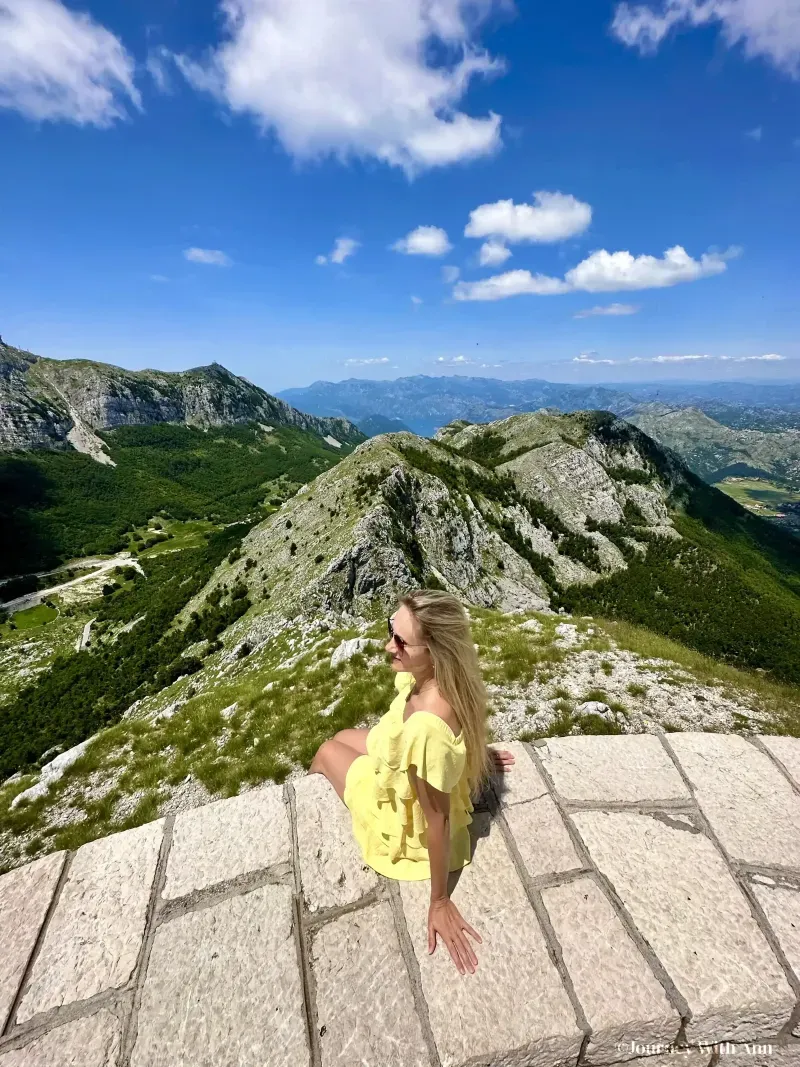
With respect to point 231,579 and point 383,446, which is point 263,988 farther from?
point 383,446

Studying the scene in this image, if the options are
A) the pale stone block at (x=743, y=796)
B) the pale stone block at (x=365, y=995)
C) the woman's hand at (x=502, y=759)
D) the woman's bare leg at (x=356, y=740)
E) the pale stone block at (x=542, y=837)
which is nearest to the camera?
the pale stone block at (x=365, y=995)

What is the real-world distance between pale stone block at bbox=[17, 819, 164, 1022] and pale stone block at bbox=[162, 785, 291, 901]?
11.0 inches

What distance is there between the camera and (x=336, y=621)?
2255 centimetres

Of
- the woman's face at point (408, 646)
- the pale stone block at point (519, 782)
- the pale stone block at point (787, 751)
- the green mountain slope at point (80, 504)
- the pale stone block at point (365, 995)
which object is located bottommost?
the green mountain slope at point (80, 504)

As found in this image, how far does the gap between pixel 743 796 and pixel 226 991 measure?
6.31 m

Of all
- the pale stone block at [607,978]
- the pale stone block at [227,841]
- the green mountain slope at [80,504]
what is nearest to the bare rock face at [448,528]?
the pale stone block at [227,841]

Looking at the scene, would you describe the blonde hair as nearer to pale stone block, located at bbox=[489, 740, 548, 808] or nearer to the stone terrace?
pale stone block, located at bbox=[489, 740, 548, 808]

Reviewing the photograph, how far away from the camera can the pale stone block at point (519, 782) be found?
18.5 feet

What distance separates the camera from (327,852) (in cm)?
498

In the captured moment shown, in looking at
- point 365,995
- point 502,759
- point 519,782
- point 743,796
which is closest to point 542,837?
point 519,782

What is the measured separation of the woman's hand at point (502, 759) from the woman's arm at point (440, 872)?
7.29ft

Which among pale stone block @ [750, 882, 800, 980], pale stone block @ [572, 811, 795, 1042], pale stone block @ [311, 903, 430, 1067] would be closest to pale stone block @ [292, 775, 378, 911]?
pale stone block @ [311, 903, 430, 1067]

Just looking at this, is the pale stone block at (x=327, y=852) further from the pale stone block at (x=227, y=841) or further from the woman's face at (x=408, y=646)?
the woman's face at (x=408, y=646)

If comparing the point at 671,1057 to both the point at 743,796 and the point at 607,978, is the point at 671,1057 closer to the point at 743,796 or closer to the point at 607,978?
the point at 607,978
